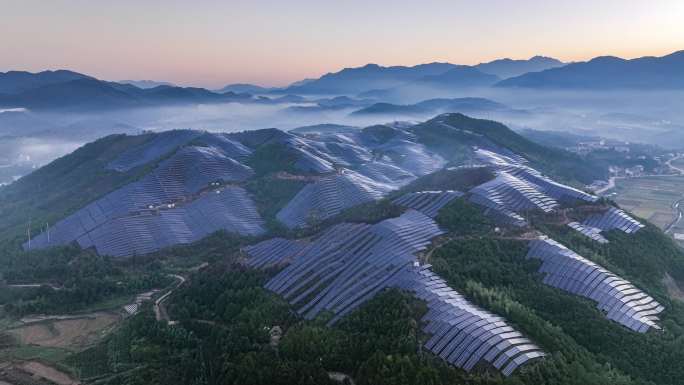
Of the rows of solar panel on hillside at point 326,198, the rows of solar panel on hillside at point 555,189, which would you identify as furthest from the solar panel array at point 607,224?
the rows of solar panel on hillside at point 326,198

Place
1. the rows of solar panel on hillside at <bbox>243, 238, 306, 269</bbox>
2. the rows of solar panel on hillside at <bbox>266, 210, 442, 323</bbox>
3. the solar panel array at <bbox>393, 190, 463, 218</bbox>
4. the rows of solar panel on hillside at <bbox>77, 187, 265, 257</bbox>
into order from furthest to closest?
1. the rows of solar panel on hillside at <bbox>77, 187, 265, 257</bbox>
2. the solar panel array at <bbox>393, 190, 463, 218</bbox>
3. the rows of solar panel on hillside at <bbox>243, 238, 306, 269</bbox>
4. the rows of solar panel on hillside at <bbox>266, 210, 442, 323</bbox>

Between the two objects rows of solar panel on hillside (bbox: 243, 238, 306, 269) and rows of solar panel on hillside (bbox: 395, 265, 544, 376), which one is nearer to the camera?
rows of solar panel on hillside (bbox: 395, 265, 544, 376)

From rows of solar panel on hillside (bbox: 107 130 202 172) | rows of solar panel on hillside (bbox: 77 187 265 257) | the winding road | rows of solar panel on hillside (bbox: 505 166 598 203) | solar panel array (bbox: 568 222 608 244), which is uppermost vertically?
rows of solar panel on hillside (bbox: 107 130 202 172)

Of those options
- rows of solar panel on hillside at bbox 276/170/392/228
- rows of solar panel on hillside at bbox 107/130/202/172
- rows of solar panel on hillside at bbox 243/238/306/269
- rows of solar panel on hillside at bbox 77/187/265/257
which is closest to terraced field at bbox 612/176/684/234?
rows of solar panel on hillside at bbox 276/170/392/228

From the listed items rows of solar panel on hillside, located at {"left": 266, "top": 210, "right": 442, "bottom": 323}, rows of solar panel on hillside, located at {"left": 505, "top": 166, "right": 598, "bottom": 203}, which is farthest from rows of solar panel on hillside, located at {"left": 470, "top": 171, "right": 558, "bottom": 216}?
rows of solar panel on hillside, located at {"left": 266, "top": 210, "right": 442, "bottom": 323}

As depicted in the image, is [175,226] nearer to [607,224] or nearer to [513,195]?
[513,195]

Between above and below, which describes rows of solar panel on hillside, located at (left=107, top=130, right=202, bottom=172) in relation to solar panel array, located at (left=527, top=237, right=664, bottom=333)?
above

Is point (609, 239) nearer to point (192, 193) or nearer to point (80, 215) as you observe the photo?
point (192, 193)

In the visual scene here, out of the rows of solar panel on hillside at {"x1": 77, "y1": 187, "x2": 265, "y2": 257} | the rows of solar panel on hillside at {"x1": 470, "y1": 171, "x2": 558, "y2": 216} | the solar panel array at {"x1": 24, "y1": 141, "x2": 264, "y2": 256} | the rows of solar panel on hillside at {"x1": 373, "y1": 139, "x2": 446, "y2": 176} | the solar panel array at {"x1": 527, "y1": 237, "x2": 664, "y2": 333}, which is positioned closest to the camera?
the solar panel array at {"x1": 527, "y1": 237, "x2": 664, "y2": 333}

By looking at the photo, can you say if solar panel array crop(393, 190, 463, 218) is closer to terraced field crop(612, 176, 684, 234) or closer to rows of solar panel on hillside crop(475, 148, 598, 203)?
rows of solar panel on hillside crop(475, 148, 598, 203)
